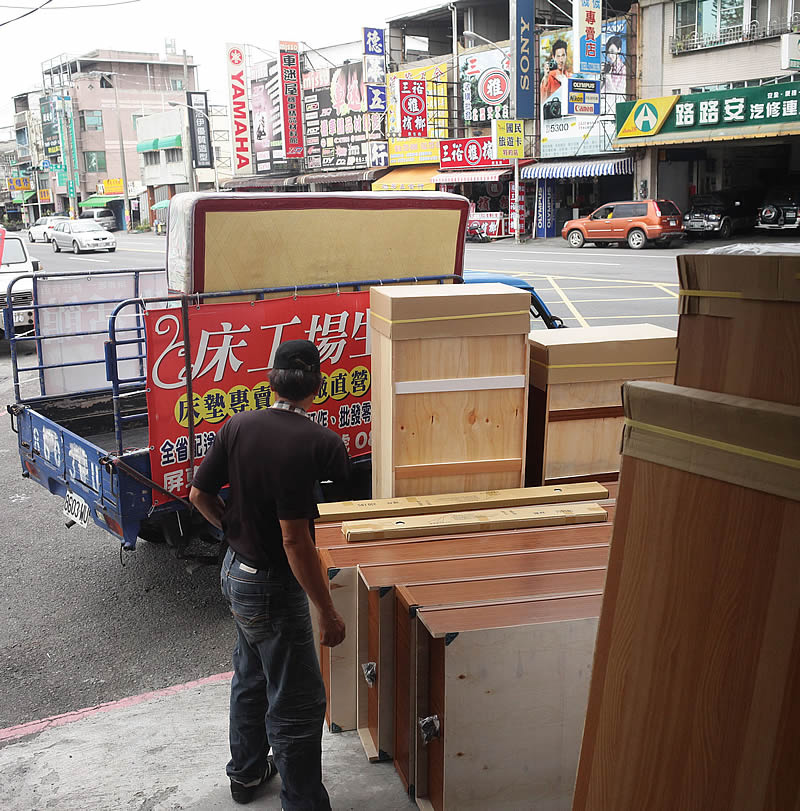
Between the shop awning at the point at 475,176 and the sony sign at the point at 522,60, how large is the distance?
3795 mm

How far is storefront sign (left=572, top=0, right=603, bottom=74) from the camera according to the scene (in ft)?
97.5

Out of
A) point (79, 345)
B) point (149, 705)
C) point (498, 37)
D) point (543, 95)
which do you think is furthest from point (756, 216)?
point (149, 705)

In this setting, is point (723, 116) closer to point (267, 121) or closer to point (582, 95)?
point (582, 95)

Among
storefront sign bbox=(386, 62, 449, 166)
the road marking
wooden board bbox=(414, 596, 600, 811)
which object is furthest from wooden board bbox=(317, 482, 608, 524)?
storefront sign bbox=(386, 62, 449, 166)

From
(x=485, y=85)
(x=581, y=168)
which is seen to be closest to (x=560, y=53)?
(x=581, y=168)

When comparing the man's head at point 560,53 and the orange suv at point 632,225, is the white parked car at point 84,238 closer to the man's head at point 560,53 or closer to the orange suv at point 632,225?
the man's head at point 560,53

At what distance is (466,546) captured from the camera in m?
4.14

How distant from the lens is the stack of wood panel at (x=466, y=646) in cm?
319

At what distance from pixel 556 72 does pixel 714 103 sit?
27.9 feet

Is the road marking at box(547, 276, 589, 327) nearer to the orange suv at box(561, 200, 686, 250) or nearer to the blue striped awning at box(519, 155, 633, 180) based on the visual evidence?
the orange suv at box(561, 200, 686, 250)

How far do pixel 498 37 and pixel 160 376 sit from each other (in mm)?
44677

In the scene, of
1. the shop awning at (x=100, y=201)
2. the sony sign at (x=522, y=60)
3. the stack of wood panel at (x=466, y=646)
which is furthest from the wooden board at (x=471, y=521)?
the shop awning at (x=100, y=201)

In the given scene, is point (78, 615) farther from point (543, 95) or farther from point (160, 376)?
point (543, 95)

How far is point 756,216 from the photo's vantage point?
3466cm
